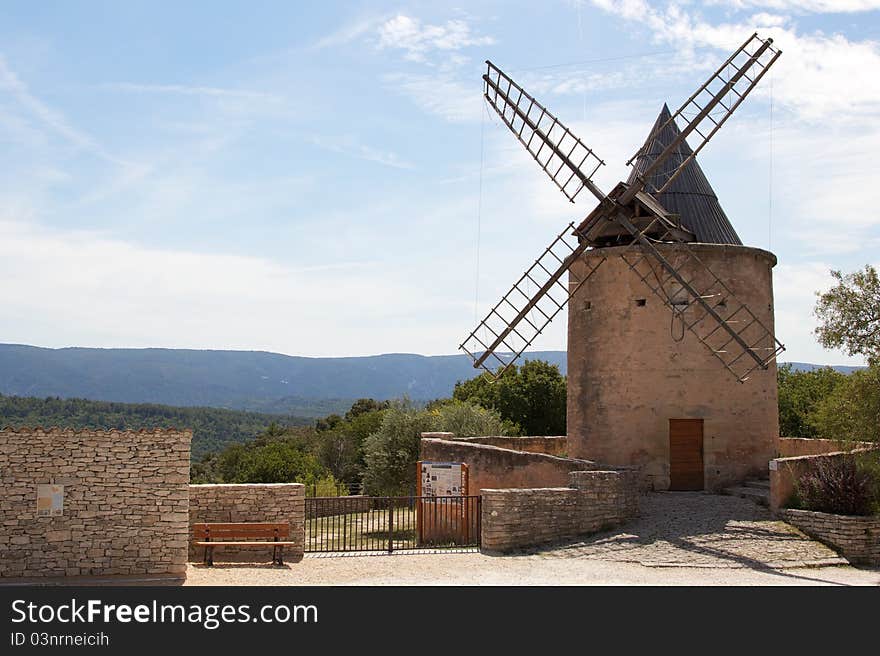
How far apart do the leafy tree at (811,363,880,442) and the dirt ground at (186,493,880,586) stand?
1934 millimetres

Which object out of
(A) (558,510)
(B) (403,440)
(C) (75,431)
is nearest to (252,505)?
(C) (75,431)

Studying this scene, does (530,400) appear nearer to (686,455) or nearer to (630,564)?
(686,455)

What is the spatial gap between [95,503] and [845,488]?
1208 centimetres

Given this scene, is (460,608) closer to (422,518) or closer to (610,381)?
(422,518)

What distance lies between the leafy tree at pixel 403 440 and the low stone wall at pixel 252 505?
36.3ft

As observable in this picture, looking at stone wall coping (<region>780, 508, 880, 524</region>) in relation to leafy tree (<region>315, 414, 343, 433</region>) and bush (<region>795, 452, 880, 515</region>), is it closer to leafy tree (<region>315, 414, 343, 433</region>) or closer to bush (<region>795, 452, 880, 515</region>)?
bush (<region>795, 452, 880, 515</region>)

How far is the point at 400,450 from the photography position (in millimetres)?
25219

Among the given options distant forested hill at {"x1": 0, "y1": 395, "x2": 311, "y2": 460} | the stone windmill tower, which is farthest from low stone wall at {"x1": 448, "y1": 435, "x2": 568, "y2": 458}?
distant forested hill at {"x1": 0, "y1": 395, "x2": 311, "y2": 460}

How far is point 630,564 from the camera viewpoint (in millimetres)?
12898

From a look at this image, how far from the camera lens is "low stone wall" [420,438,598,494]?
16.4 metres

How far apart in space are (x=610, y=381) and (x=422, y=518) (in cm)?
506

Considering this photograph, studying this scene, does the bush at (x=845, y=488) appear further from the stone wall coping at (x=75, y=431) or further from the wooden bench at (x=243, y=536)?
the stone wall coping at (x=75, y=431)

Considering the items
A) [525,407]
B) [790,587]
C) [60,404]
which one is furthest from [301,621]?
[60,404]

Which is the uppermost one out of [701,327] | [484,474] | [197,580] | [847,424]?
[701,327]
